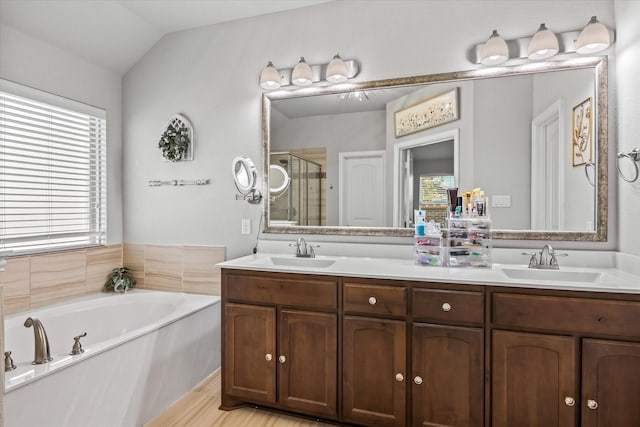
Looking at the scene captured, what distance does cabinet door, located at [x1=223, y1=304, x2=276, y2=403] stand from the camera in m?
2.05

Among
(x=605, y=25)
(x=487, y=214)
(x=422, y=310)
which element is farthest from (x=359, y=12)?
(x=422, y=310)

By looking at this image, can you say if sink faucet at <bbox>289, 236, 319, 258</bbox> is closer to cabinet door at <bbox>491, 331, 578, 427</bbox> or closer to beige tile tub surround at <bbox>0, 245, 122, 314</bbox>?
cabinet door at <bbox>491, 331, 578, 427</bbox>

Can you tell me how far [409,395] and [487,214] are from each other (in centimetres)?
106

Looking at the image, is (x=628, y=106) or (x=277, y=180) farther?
(x=277, y=180)

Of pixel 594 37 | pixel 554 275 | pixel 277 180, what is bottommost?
pixel 554 275

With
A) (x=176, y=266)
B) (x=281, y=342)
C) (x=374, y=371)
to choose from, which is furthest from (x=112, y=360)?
(x=374, y=371)

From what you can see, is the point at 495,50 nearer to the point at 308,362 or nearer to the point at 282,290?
the point at 282,290

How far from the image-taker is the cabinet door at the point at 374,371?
1.81 metres

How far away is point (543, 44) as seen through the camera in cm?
199

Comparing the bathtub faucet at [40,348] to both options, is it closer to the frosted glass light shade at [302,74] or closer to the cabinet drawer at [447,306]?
the cabinet drawer at [447,306]

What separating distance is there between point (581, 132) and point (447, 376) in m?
1.53

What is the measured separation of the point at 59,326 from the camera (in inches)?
93.0

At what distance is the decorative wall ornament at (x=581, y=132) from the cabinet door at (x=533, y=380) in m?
1.04

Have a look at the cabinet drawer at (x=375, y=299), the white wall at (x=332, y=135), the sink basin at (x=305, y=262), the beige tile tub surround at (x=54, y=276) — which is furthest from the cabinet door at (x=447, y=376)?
the beige tile tub surround at (x=54, y=276)
